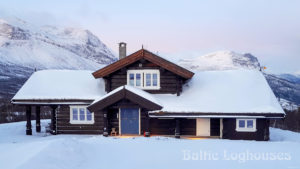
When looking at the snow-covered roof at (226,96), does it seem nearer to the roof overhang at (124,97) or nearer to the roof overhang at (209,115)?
the roof overhang at (209,115)

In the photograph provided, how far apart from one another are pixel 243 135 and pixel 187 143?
6413 millimetres

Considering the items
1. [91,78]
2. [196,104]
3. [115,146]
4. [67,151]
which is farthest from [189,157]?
[91,78]

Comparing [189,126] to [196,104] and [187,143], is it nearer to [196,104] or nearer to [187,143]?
[196,104]

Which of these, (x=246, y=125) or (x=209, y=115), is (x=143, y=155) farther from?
(x=246, y=125)

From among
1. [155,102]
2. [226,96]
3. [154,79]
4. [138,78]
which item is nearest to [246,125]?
[226,96]

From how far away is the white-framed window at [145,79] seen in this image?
57.6ft

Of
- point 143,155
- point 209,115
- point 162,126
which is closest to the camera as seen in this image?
point 143,155

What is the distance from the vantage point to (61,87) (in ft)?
59.6

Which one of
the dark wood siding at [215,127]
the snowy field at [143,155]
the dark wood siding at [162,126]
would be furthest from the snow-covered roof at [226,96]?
the snowy field at [143,155]

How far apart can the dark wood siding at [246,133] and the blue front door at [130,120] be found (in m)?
6.32

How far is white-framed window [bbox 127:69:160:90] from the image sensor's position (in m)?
17.5

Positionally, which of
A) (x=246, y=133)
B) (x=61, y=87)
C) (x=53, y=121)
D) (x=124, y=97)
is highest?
(x=61, y=87)

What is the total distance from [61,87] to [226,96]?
42.4ft

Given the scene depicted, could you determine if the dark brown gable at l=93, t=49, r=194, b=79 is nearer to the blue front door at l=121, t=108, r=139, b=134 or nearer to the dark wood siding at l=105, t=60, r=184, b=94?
the dark wood siding at l=105, t=60, r=184, b=94
